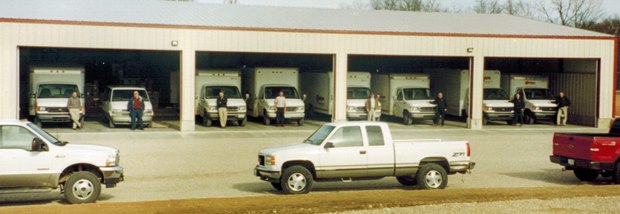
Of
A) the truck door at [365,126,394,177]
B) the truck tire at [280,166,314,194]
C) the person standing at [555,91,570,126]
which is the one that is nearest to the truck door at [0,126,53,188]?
the truck tire at [280,166,314,194]

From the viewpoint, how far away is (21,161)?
14.4m

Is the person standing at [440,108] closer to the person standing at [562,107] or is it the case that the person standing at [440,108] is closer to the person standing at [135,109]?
the person standing at [562,107]

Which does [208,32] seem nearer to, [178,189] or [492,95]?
[492,95]

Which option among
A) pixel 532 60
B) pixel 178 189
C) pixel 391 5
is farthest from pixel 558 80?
pixel 391 5

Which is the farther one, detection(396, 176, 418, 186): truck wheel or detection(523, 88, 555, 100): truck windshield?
detection(523, 88, 555, 100): truck windshield

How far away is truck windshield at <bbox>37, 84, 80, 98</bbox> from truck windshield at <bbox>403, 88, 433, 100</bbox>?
47.9 feet

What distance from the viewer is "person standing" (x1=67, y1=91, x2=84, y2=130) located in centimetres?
3175

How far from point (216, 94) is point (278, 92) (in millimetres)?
2791

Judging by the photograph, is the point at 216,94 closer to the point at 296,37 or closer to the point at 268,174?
the point at 296,37

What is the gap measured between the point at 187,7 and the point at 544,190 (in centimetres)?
2799

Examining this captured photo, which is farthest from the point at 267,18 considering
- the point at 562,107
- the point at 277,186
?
the point at 277,186

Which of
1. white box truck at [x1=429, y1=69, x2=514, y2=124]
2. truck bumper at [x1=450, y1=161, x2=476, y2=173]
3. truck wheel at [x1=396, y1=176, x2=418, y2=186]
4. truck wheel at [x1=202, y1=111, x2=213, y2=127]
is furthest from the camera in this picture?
Answer: white box truck at [x1=429, y1=69, x2=514, y2=124]

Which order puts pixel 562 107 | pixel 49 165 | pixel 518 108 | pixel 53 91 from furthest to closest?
pixel 562 107 < pixel 518 108 < pixel 53 91 < pixel 49 165

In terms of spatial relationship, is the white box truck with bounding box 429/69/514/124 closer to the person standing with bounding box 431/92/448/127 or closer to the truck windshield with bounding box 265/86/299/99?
the person standing with bounding box 431/92/448/127
